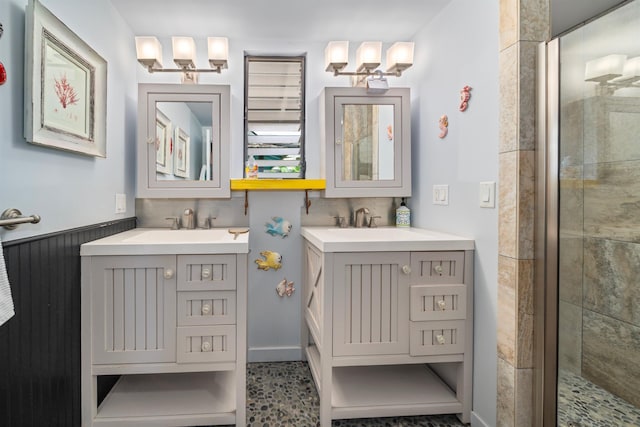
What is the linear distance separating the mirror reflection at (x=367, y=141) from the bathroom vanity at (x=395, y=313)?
2.50ft

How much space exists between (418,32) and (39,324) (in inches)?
97.2

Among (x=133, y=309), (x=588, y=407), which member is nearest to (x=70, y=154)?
(x=133, y=309)

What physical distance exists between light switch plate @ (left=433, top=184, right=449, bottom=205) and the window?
86 centimetres

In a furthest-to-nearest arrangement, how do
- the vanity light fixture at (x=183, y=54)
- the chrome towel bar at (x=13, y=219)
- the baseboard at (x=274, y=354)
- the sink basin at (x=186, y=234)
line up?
the baseboard at (x=274, y=354) → the vanity light fixture at (x=183, y=54) → the sink basin at (x=186, y=234) → the chrome towel bar at (x=13, y=219)

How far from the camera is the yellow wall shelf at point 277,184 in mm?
2395

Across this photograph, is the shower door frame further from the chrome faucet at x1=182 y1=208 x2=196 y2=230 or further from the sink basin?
the chrome faucet at x1=182 y1=208 x2=196 y2=230

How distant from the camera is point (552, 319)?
58.1 inches

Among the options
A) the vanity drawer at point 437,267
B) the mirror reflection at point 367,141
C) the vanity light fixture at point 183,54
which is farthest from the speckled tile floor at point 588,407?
the vanity light fixture at point 183,54

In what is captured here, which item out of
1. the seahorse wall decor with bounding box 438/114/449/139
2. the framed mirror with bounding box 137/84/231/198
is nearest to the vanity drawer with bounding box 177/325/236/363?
the framed mirror with bounding box 137/84/231/198

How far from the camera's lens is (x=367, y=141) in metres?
2.48

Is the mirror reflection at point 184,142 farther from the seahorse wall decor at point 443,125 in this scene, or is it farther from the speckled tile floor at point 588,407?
the speckled tile floor at point 588,407

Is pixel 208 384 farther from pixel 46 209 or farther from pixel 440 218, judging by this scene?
pixel 440 218

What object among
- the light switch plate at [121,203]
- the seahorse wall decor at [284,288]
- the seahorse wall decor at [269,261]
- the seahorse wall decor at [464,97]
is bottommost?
the seahorse wall decor at [284,288]

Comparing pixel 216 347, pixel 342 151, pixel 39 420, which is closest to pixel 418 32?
pixel 342 151
